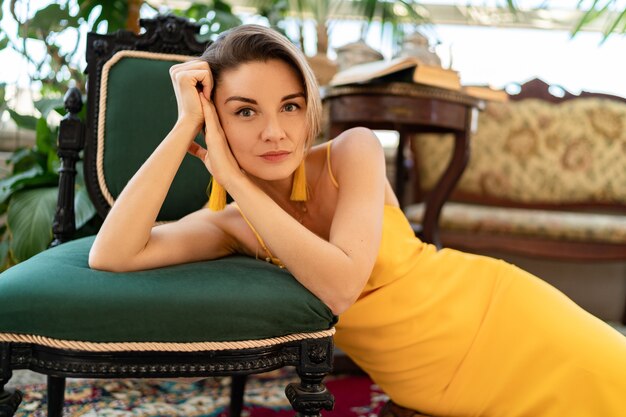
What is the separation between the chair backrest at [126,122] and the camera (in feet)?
5.86

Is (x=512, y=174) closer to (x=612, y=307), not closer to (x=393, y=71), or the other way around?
(x=612, y=307)

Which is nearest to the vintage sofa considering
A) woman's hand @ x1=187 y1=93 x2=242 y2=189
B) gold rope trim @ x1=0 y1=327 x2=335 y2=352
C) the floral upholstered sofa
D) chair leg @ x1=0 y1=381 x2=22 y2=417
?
the floral upholstered sofa

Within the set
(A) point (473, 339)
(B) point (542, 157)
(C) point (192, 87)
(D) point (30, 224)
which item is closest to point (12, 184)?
(D) point (30, 224)

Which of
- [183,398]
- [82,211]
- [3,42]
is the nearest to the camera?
[183,398]

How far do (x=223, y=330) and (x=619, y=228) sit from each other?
8.92 ft

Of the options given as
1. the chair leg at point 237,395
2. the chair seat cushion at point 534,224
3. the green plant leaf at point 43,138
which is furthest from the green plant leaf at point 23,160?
the chair seat cushion at point 534,224

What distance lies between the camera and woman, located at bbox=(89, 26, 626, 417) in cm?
120

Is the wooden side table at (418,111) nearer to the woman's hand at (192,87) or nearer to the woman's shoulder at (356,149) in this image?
the woman's shoulder at (356,149)

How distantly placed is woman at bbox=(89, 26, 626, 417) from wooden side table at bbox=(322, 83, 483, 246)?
0.87m

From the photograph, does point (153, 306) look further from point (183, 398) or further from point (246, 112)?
point (183, 398)

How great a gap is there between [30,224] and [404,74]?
5.11ft

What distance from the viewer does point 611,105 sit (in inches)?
146

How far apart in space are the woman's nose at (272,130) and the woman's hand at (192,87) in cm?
16

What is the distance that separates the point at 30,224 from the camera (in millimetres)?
2299
